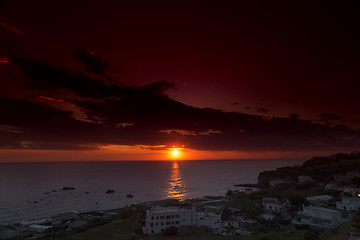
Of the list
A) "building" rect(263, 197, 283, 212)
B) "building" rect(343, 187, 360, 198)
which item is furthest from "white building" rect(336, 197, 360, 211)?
"building" rect(343, 187, 360, 198)

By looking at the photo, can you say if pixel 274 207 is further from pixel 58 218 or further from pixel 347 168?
pixel 347 168

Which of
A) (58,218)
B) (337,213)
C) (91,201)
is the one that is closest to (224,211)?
(337,213)

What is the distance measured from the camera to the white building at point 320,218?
116 feet

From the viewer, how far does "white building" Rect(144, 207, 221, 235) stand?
36.3m

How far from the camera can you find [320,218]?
120ft

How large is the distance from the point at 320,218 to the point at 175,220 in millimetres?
23185

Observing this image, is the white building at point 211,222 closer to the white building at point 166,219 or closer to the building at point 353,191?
the white building at point 166,219

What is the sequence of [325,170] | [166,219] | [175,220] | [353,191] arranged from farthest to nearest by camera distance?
[325,170]
[353,191]
[175,220]
[166,219]

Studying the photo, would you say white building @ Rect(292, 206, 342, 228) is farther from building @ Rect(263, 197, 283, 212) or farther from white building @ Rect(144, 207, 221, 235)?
white building @ Rect(144, 207, 221, 235)

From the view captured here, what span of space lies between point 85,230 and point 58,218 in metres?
15.4

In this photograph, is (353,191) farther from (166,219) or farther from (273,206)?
(166,219)

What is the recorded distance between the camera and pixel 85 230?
4300cm

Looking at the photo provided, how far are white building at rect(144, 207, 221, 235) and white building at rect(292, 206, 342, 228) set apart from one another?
13872 mm

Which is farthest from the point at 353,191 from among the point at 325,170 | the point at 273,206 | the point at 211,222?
the point at 325,170
